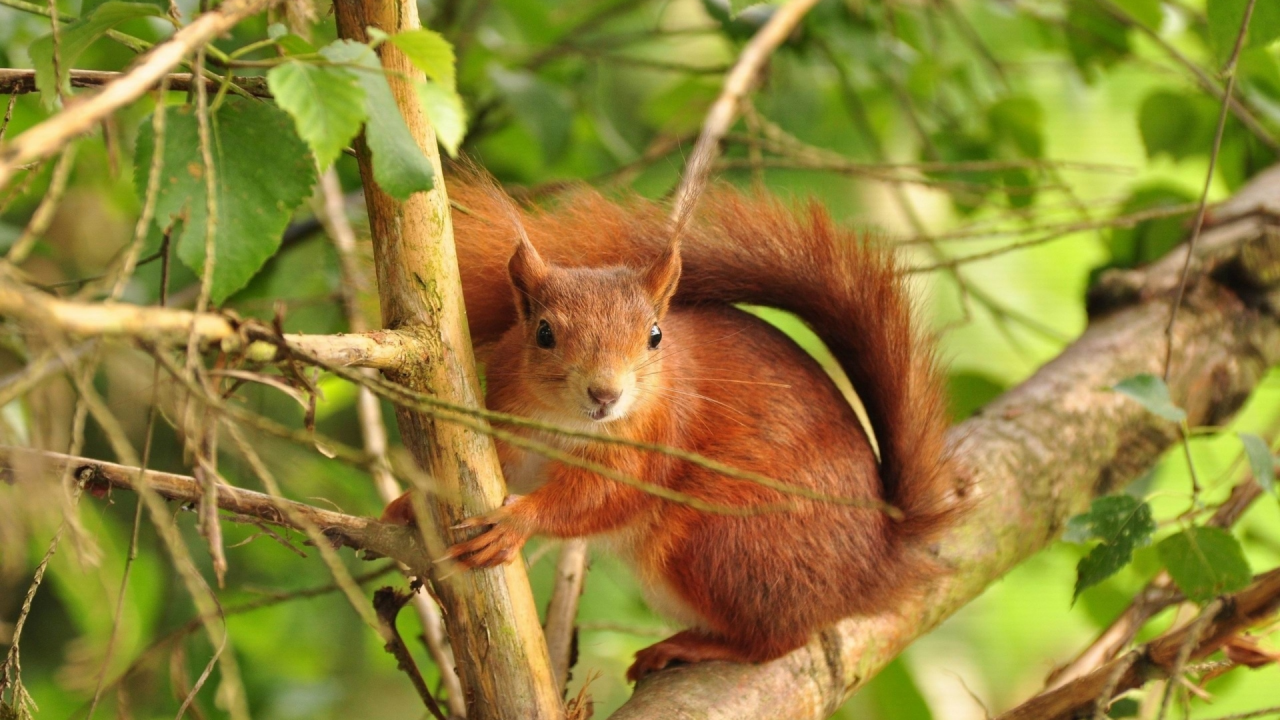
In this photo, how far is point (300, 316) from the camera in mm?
1977

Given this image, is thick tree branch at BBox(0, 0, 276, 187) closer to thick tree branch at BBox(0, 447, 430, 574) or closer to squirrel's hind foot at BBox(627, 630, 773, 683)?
thick tree branch at BBox(0, 447, 430, 574)

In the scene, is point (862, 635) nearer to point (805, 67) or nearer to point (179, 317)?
point (179, 317)

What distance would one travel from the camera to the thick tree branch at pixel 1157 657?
3.91 ft

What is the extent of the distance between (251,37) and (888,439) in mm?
1277

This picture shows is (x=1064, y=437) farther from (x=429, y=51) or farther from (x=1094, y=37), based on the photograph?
(x=429, y=51)

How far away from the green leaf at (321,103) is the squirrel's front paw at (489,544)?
0.44 m

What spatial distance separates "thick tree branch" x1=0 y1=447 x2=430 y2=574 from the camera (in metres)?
0.86

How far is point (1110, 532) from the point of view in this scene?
1202 millimetres

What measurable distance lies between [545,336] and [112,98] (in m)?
0.74

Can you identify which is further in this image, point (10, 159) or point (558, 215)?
point (558, 215)

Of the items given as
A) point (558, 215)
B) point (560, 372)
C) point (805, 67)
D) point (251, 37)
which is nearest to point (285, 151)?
point (560, 372)

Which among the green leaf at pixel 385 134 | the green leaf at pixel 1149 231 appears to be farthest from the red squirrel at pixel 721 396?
the green leaf at pixel 1149 231

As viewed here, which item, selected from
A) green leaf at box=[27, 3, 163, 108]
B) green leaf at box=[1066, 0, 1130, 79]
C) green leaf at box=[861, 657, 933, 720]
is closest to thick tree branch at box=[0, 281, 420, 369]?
green leaf at box=[27, 3, 163, 108]

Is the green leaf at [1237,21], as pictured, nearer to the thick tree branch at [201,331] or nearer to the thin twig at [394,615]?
the thick tree branch at [201,331]
